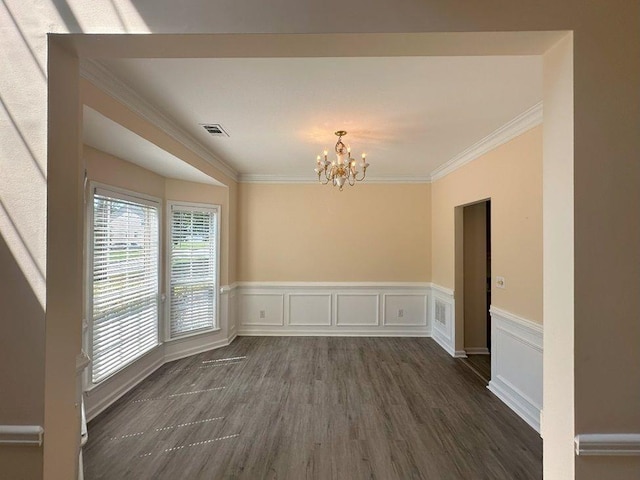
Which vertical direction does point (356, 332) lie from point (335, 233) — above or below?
below

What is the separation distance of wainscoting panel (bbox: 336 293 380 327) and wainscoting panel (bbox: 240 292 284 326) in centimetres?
102

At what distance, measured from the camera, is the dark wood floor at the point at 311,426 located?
213cm

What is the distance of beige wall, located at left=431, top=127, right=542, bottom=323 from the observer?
2703mm

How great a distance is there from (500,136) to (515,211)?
2.72 ft

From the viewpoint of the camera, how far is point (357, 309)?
17.1 feet

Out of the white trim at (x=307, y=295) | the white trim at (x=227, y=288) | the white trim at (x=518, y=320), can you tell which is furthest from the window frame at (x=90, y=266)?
the white trim at (x=518, y=320)

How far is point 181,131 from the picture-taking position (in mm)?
3109

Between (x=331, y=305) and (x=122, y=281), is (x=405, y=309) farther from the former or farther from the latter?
(x=122, y=281)

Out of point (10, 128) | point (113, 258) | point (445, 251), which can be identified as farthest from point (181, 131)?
point (445, 251)

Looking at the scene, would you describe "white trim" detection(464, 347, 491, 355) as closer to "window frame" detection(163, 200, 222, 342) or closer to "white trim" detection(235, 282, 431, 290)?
"white trim" detection(235, 282, 431, 290)

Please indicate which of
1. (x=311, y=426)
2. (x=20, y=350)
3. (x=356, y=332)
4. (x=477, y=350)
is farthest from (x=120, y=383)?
(x=477, y=350)

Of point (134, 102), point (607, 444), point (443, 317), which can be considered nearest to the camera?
point (607, 444)

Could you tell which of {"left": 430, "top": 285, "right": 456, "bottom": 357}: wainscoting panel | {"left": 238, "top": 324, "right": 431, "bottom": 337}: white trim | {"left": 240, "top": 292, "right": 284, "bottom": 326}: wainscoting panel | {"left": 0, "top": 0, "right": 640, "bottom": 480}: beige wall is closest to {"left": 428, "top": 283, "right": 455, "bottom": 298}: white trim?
{"left": 430, "top": 285, "right": 456, "bottom": 357}: wainscoting panel

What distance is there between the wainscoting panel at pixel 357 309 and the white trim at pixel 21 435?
14.2 feet
